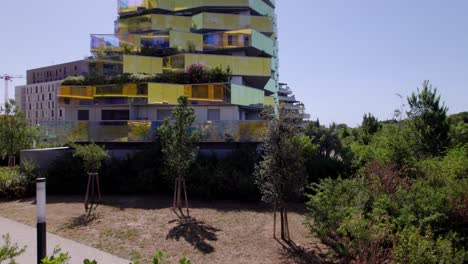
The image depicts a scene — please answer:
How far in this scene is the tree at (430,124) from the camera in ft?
69.6

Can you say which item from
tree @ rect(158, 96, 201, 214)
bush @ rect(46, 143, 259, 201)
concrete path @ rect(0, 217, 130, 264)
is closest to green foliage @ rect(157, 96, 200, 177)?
tree @ rect(158, 96, 201, 214)

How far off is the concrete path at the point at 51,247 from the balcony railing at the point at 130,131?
7.78 m

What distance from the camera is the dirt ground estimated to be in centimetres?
1077

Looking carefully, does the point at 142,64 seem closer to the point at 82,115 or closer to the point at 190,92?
the point at 82,115

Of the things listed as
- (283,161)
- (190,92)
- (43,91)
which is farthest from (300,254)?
(43,91)

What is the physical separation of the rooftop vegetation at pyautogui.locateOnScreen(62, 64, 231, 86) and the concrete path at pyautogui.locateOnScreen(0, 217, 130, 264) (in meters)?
14.1

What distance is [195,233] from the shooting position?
12.4 meters

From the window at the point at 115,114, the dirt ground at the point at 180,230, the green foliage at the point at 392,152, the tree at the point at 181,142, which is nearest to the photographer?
the dirt ground at the point at 180,230

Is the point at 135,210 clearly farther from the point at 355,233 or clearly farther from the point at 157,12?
the point at 157,12

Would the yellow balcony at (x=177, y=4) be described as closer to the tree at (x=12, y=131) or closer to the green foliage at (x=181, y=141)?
the tree at (x=12, y=131)

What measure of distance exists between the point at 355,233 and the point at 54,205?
13.2 metres

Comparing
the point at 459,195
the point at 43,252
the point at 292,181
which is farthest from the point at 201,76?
the point at 43,252

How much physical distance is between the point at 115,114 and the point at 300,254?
19560 mm

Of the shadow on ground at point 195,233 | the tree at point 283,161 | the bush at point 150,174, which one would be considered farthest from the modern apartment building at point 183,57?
the tree at point 283,161
